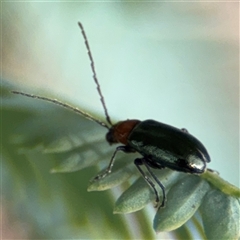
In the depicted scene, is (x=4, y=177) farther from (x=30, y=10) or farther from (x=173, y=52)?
(x=173, y=52)

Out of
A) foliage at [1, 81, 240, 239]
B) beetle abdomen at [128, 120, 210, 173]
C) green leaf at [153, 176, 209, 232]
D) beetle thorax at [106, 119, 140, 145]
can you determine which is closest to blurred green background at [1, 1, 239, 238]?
beetle thorax at [106, 119, 140, 145]

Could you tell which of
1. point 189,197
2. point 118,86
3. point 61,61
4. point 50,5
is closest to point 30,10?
point 50,5

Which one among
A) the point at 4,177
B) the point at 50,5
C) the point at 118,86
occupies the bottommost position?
the point at 118,86

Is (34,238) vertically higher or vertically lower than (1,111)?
lower

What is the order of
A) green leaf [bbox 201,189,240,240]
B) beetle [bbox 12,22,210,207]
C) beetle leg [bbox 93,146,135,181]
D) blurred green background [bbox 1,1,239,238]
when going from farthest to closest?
blurred green background [bbox 1,1,239,238] < beetle [bbox 12,22,210,207] < beetle leg [bbox 93,146,135,181] < green leaf [bbox 201,189,240,240]

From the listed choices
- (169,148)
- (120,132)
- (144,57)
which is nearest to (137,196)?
(169,148)

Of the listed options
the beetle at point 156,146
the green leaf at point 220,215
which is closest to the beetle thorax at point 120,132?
the beetle at point 156,146

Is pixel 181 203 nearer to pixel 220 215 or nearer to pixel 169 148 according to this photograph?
pixel 220 215

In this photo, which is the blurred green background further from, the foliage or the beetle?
the foliage
